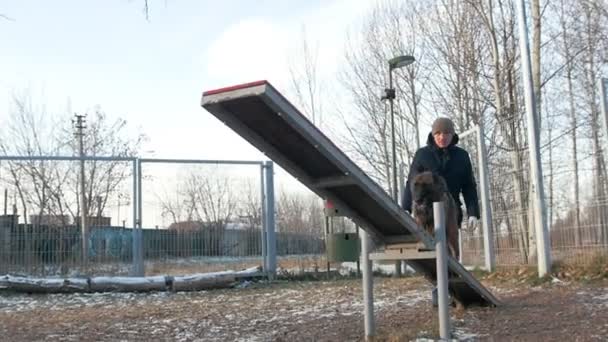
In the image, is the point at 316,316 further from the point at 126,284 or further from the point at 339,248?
the point at 339,248

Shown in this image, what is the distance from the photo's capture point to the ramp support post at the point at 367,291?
17.8 feet

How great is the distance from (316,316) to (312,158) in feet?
8.28

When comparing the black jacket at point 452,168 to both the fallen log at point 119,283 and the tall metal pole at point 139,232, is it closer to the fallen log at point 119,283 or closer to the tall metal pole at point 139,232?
the fallen log at point 119,283

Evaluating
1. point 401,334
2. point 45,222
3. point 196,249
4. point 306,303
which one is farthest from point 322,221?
point 401,334

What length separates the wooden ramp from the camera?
4.57 m

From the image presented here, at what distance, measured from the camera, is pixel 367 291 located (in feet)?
17.9

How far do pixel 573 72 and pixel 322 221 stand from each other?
7113mm

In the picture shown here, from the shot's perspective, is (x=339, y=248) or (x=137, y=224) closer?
(x=137, y=224)

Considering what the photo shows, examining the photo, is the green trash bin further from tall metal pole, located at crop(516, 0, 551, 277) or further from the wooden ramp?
the wooden ramp

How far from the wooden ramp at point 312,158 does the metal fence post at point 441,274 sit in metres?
0.10

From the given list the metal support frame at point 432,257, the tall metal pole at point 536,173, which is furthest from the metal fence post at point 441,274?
the tall metal pole at point 536,173

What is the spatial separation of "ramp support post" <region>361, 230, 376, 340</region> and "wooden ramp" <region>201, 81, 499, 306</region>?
0.13m

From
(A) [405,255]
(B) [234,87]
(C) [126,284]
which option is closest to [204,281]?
(C) [126,284]

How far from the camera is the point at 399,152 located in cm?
2292
